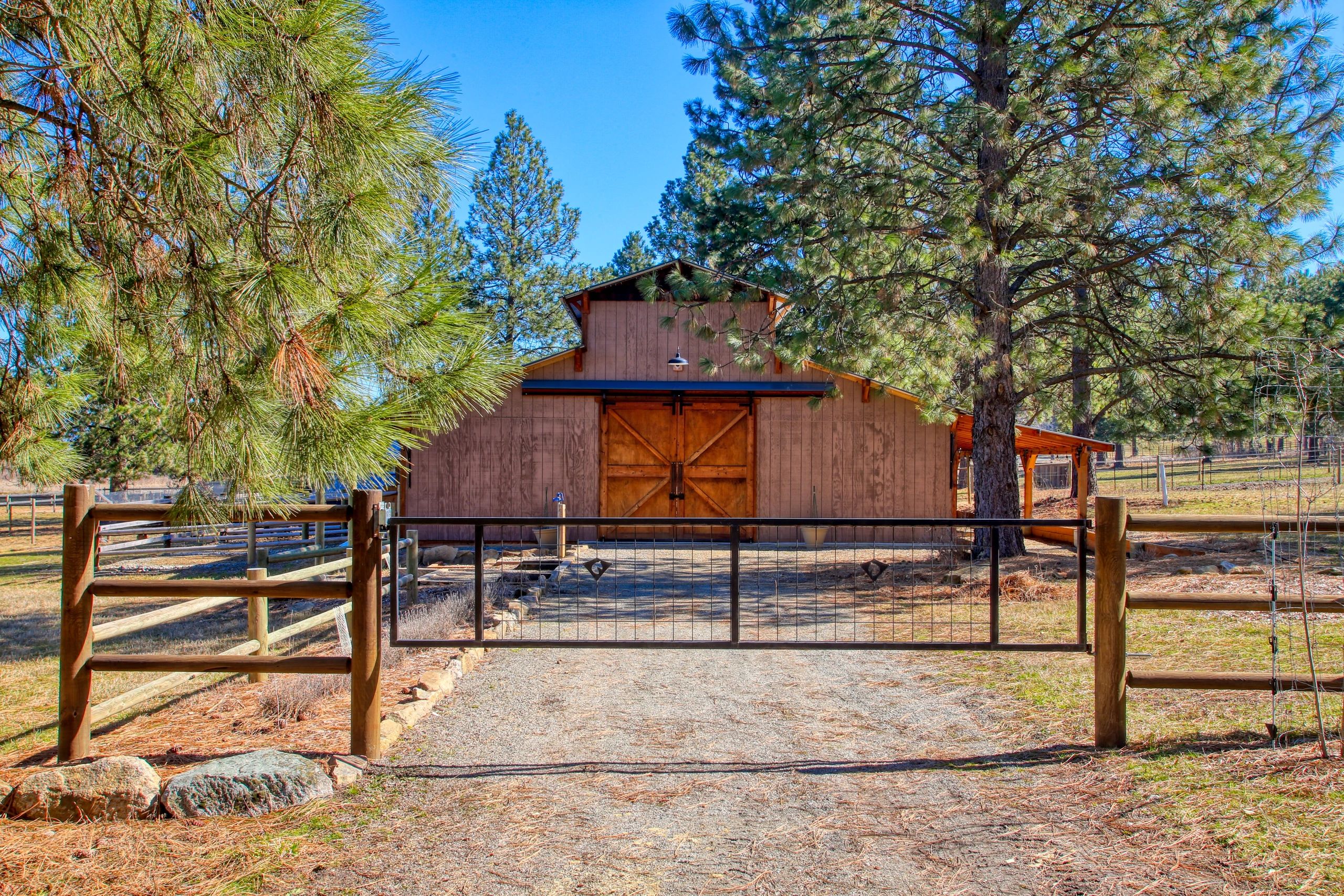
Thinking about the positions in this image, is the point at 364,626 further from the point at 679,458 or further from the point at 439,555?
the point at 679,458

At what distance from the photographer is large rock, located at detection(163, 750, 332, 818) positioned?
11.6ft

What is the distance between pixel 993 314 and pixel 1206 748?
7292 mm

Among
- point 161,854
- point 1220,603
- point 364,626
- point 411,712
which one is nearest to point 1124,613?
point 1220,603

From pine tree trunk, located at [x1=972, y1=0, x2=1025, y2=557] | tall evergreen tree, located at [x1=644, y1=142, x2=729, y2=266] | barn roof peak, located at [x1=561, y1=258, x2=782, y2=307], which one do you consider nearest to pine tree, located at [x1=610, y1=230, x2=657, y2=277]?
tall evergreen tree, located at [x1=644, y1=142, x2=729, y2=266]

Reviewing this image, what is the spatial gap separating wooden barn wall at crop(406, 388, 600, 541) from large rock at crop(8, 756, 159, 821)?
40.5 ft

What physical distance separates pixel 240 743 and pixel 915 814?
3.58 meters

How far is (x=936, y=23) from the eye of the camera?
10734 millimetres

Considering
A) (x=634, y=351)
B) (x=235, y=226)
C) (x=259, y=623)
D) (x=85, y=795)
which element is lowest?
(x=85, y=795)

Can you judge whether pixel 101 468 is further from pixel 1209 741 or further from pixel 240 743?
pixel 1209 741

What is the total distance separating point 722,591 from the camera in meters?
10.7

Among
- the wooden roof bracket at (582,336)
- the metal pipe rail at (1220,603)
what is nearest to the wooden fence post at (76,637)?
the metal pipe rail at (1220,603)

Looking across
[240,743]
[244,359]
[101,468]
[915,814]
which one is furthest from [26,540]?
[915,814]

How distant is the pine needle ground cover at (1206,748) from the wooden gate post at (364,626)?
3.16 m

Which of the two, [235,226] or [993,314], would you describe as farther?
[993,314]
